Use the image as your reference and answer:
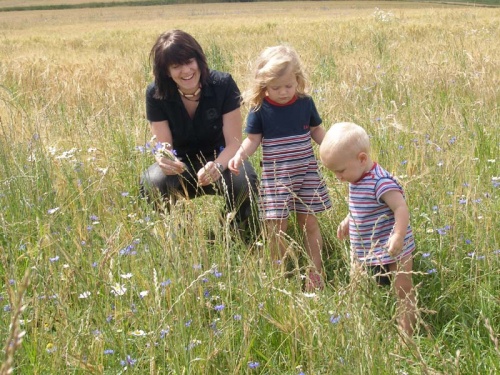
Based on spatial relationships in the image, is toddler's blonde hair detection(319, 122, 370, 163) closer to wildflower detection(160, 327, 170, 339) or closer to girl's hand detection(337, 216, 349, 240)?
girl's hand detection(337, 216, 349, 240)

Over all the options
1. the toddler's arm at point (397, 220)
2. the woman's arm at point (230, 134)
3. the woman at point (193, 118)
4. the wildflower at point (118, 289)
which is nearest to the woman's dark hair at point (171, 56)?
the woman at point (193, 118)

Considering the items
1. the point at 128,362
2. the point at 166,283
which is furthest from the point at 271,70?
the point at 128,362

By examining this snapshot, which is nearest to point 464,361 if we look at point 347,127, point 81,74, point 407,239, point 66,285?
point 407,239

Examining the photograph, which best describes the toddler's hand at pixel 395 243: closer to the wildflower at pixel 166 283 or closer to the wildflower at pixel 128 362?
the wildflower at pixel 166 283

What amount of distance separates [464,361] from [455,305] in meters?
0.42

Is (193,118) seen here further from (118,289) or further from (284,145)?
(118,289)

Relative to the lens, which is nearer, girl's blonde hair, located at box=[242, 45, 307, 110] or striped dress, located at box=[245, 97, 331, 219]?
girl's blonde hair, located at box=[242, 45, 307, 110]

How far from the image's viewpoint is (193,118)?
140 inches

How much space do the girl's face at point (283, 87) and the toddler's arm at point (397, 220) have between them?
2.69ft

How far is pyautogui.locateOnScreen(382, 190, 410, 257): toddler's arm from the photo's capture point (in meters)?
2.23

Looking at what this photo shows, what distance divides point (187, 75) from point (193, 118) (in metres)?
0.30

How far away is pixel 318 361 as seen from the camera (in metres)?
1.92

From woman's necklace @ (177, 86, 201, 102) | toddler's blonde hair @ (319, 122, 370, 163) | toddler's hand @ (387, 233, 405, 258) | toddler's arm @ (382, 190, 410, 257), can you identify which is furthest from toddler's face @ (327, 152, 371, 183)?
woman's necklace @ (177, 86, 201, 102)

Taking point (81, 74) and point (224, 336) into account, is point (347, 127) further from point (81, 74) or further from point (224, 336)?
point (81, 74)
